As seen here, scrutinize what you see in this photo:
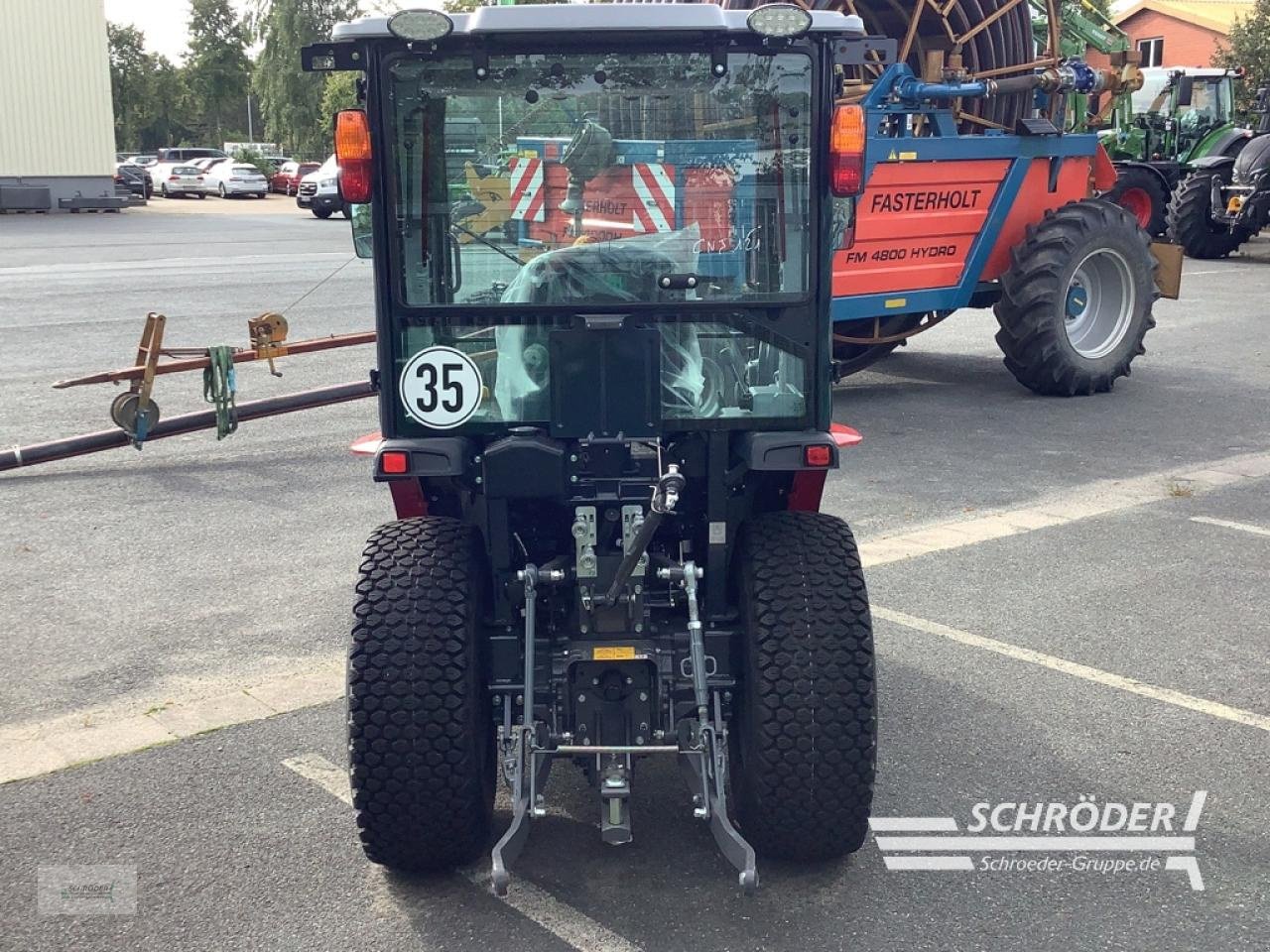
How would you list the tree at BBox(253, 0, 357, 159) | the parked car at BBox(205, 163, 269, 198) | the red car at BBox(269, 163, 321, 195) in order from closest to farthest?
the red car at BBox(269, 163, 321, 195)
the parked car at BBox(205, 163, 269, 198)
the tree at BBox(253, 0, 357, 159)

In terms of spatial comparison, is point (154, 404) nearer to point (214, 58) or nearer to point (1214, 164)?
point (1214, 164)

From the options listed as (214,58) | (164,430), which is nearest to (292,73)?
(214,58)

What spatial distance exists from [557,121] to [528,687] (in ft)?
5.05

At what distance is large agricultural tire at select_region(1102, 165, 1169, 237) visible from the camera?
67.8 ft

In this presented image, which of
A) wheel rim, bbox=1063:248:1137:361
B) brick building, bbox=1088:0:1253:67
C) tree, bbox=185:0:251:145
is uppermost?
tree, bbox=185:0:251:145

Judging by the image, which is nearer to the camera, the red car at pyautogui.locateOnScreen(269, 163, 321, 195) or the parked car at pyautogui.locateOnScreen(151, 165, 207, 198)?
the red car at pyautogui.locateOnScreen(269, 163, 321, 195)

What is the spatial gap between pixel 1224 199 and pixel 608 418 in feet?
64.8

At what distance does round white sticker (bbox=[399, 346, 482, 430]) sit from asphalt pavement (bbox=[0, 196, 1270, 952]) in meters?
1.24

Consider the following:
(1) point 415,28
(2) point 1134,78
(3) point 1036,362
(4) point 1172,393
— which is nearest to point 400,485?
(1) point 415,28

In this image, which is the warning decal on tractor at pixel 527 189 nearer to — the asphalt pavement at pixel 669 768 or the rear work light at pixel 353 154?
the rear work light at pixel 353 154

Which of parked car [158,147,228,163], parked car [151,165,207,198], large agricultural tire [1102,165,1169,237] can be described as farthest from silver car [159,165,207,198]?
large agricultural tire [1102,165,1169,237]

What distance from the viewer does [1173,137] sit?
75.0 ft

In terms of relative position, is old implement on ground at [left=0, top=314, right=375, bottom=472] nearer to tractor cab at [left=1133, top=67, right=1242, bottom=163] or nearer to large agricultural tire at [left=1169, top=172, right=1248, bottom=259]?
large agricultural tire at [left=1169, top=172, right=1248, bottom=259]

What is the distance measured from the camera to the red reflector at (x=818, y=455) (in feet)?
12.8
